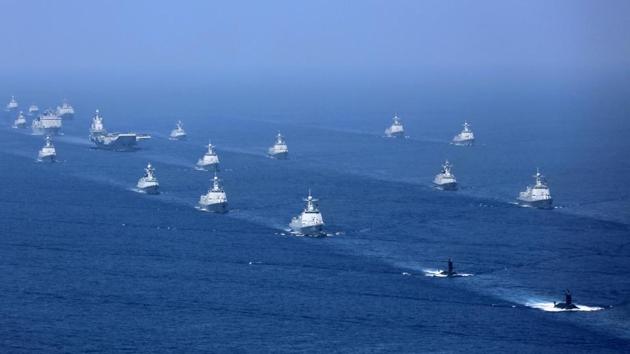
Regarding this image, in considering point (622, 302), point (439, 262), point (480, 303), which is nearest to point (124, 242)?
point (439, 262)

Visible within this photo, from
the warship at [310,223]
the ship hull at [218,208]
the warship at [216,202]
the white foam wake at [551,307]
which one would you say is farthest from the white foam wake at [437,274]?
the warship at [216,202]

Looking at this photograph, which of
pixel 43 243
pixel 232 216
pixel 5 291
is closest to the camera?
pixel 5 291

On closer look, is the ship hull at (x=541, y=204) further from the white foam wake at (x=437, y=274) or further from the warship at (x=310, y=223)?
the white foam wake at (x=437, y=274)

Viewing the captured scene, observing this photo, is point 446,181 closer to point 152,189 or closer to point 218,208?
point 218,208

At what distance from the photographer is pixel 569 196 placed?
623 ft

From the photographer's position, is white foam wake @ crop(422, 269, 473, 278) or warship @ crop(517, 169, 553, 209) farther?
warship @ crop(517, 169, 553, 209)

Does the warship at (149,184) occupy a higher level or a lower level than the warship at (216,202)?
higher

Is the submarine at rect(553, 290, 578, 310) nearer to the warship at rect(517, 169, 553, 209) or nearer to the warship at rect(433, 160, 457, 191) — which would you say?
the warship at rect(517, 169, 553, 209)

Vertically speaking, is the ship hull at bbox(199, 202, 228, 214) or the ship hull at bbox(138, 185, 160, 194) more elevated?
the ship hull at bbox(138, 185, 160, 194)

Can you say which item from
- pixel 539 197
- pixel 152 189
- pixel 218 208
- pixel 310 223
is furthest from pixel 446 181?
pixel 152 189

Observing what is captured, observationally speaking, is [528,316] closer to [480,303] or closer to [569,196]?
[480,303]

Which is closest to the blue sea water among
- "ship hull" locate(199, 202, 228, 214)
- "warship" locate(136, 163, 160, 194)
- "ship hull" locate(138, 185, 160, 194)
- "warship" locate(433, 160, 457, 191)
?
"ship hull" locate(199, 202, 228, 214)

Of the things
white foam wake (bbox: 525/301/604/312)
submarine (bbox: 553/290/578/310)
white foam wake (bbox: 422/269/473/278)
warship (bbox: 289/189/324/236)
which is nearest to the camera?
white foam wake (bbox: 525/301/604/312)

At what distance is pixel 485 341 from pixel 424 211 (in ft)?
209
